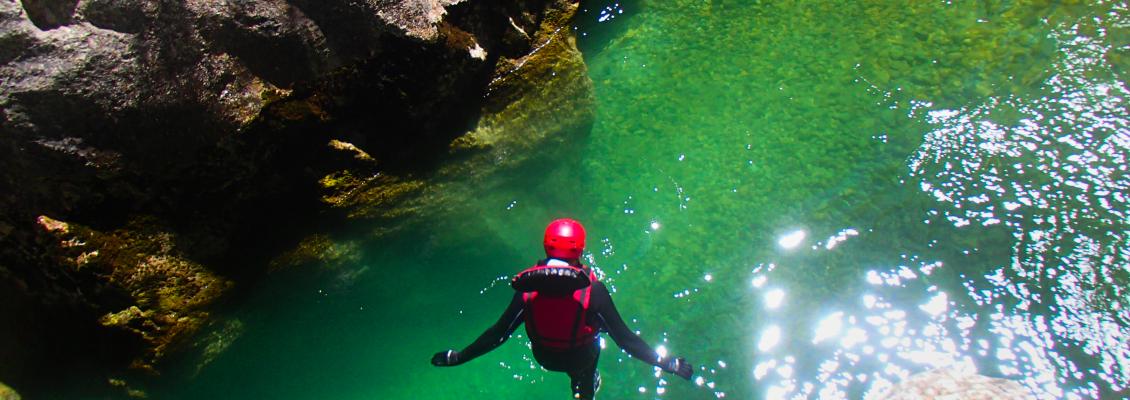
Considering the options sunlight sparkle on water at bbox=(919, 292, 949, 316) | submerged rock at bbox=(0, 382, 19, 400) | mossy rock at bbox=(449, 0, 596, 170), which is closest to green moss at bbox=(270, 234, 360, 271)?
mossy rock at bbox=(449, 0, 596, 170)

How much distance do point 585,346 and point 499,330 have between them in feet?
1.90

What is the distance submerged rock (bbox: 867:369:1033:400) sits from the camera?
3561 mm

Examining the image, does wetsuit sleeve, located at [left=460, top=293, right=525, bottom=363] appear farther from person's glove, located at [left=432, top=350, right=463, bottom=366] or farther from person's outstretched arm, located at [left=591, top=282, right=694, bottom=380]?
person's outstretched arm, located at [left=591, top=282, right=694, bottom=380]

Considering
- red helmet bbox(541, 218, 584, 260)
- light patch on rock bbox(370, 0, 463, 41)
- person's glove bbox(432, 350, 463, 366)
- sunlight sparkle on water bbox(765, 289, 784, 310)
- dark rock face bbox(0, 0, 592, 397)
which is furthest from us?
sunlight sparkle on water bbox(765, 289, 784, 310)

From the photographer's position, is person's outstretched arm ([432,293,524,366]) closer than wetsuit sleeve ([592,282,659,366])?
No

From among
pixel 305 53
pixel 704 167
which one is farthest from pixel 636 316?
pixel 305 53

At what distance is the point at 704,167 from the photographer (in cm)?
536

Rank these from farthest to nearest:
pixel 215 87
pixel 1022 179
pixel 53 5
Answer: pixel 1022 179
pixel 215 87
pixel 53 5

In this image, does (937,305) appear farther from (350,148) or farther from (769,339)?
(350,148)

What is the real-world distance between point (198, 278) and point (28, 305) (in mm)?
974

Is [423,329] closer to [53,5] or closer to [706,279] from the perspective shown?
[706,279]

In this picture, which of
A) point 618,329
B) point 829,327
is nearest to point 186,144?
point 618,329

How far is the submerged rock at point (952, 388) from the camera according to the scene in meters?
3.56

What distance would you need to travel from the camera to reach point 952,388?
3.68 m
